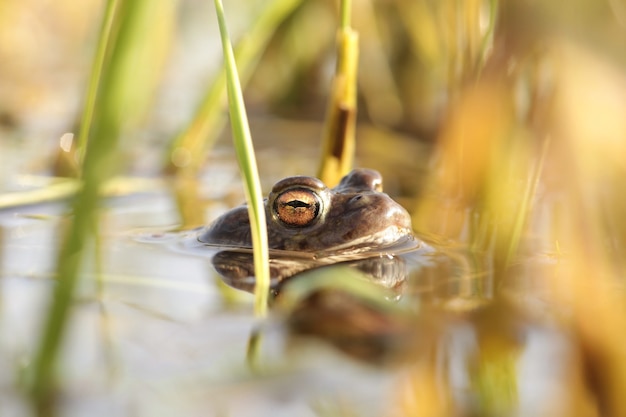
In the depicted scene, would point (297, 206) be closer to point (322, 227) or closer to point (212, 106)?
point (322, 227)

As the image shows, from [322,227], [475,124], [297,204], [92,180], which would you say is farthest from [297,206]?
[92,180]

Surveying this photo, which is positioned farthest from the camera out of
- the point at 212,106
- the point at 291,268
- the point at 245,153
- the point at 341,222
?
the point at 212,106

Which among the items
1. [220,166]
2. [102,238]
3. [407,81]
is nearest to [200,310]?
[102,238]

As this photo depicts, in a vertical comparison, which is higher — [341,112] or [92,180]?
[341,112]

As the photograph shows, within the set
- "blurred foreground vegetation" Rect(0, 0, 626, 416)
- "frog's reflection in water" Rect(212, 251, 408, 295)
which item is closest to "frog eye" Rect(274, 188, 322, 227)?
"frog's reflection in water" Rect(212, 251, 408, 295)

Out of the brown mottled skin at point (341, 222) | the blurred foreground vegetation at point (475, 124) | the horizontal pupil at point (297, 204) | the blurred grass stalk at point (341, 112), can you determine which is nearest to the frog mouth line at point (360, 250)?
the brown mottled skin at point (341, 222)

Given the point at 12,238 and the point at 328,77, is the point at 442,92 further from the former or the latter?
the point at 12,238

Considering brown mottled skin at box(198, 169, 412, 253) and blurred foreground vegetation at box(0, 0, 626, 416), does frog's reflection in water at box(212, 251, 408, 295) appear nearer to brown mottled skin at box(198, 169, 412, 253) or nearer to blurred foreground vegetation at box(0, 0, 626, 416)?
brown mottled skin at box(198, 169, 412, 253)
